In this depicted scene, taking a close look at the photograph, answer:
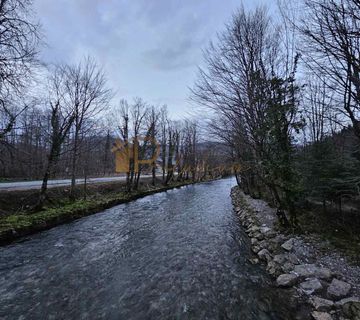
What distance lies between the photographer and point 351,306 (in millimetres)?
3713

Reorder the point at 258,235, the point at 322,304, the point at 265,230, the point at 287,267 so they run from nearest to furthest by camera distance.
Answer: the point at 322,304 < the point at 287,267 < the point at 258,235 < the point at 265,230

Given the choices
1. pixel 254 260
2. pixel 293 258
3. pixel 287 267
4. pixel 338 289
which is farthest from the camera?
pixel 254 260

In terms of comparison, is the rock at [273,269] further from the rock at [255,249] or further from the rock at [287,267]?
the rock at [255,249]

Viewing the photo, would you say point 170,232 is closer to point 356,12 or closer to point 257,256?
point 257,256

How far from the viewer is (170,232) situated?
9469mm

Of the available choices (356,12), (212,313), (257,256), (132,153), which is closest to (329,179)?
(257,256)

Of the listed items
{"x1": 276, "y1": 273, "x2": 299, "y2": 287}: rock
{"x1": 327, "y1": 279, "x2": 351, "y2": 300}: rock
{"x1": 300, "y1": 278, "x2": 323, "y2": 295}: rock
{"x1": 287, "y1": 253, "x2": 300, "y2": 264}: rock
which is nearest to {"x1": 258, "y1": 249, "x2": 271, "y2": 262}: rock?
{"x1": 287, "y1": 253, "x2": 300, "y2": 264}: rock

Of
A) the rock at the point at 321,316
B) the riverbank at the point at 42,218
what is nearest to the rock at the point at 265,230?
the rock at the point at 321,316

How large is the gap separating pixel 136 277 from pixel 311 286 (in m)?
4.02

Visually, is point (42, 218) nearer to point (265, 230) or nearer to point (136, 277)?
point (136, 277)

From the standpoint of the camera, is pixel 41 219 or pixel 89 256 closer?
pixel 89 256

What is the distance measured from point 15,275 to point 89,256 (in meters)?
1.88

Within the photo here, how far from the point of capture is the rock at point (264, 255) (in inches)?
248

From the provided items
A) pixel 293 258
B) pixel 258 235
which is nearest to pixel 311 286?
pixel 293 258
